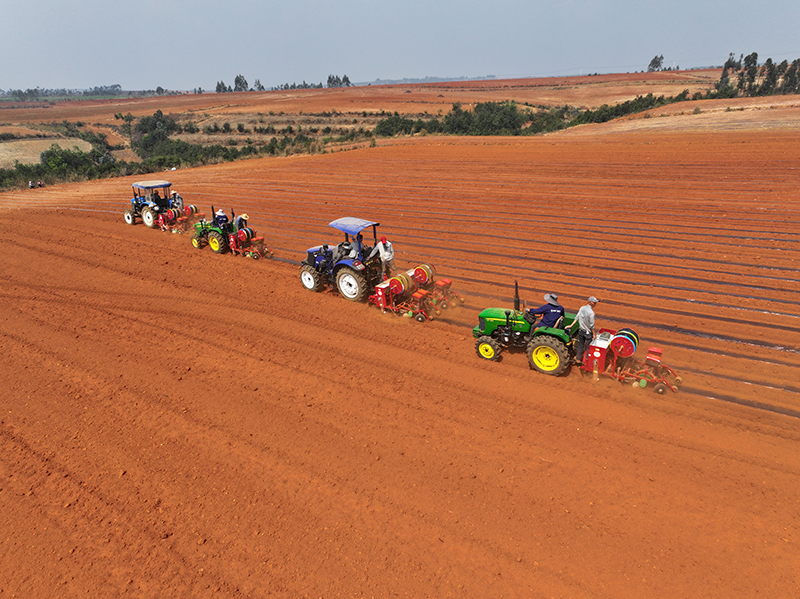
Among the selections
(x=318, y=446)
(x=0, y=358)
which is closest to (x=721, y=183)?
(x=318, y=446)

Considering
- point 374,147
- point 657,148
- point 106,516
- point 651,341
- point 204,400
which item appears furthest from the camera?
point 374,147

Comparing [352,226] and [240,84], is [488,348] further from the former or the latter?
[240,84]

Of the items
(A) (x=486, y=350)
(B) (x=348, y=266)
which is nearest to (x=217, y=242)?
(B) (x=348, y=266)

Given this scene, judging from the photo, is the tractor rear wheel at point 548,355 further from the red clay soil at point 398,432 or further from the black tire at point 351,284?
the black tire at point 351,284

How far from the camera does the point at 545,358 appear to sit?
695cm

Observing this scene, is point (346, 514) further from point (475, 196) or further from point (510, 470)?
point (475, 196)

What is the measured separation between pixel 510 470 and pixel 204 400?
4571mm

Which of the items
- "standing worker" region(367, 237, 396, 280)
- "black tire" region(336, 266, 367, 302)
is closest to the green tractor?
"standing worker" region(367, 237, 396, 280)

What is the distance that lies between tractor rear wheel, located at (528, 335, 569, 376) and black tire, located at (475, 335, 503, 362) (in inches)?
21.9

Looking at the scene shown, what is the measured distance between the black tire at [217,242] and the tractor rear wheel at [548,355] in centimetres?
965

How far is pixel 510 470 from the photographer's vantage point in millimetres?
5258

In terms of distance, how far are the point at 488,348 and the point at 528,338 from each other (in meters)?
0.67

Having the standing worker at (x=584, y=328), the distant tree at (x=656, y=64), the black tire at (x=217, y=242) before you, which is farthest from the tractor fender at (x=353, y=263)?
the distant tree at (x=656, y=64)

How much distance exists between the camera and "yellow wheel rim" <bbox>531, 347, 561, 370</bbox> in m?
6.85
